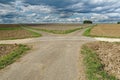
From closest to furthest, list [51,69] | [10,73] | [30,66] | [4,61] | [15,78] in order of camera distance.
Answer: [15,78] → [10,73] → [51,69] → [30,66] → [4,61]

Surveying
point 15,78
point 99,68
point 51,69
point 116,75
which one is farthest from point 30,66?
point 116,75

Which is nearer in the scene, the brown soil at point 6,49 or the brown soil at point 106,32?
the brown soil at point 6,49

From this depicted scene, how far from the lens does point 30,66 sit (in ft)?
41.3

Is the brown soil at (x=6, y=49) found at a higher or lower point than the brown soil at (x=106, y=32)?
higher

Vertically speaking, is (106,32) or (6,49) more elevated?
(6,49)

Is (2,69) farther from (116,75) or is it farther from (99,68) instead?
(116,75)

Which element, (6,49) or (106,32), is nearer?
(6,49)

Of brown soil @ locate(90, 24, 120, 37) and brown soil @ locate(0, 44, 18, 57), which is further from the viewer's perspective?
brown soil @ locate(90, 24, 120, 37)

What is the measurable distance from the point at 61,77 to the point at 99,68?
9.85 feet

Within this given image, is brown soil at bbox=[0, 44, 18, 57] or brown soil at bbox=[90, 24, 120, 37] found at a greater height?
brown soil at bbox=[0, 44, 18, 57]

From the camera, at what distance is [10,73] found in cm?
1098

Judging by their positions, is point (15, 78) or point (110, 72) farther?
point (110, 72)

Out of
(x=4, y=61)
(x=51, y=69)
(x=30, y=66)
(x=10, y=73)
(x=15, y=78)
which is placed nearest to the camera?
(x=15, y=78)

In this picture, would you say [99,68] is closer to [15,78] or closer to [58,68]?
[58,68]
